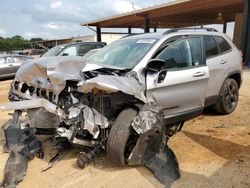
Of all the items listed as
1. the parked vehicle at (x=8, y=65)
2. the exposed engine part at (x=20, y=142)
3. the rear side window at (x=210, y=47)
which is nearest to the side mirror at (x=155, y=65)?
the rear side window at (x=210, y=47)

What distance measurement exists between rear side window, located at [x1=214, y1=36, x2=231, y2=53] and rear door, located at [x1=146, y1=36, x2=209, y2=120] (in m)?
0.77

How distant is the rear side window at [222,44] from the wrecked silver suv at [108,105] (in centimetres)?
154

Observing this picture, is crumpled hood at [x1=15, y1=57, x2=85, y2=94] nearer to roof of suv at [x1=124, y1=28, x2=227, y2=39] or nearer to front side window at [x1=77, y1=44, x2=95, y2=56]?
roof of suv at [x1=124, y1=28, x2=227, y2=39]

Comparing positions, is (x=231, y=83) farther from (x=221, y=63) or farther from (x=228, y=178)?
(x=228, y=178)

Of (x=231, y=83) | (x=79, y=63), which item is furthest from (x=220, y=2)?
(x=79, y=63)

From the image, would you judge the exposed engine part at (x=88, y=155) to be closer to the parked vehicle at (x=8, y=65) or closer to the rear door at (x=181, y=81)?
the rear door at (x=181, y=81)

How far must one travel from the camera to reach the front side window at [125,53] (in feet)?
15.0

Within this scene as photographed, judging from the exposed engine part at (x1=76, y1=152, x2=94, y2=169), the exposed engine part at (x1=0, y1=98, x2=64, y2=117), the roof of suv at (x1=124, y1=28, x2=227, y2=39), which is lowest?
the exposed engine part at (x1=76, y1=152, x2=94, y2=169)

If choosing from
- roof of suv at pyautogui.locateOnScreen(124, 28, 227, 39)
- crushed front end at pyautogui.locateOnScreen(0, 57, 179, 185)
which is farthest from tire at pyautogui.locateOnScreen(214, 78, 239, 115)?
crushed front end at pyautogui.locateOnScreen(0, 57, 179, 185)

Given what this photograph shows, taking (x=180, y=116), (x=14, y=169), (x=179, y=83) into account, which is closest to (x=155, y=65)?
(x=179, y=83)

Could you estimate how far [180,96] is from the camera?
468 cm

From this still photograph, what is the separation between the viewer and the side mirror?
13.8ft

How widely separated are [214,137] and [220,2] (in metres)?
11.0

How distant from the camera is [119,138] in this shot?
3.71 m
